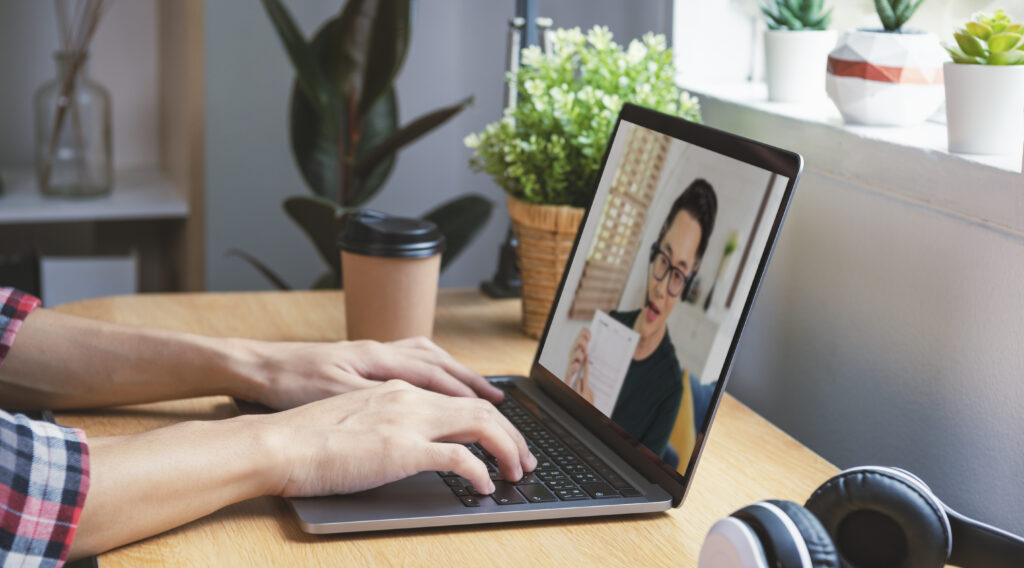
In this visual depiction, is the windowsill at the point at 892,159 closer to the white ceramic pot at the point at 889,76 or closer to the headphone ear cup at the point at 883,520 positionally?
the white ceramic pot at the point at 889,76

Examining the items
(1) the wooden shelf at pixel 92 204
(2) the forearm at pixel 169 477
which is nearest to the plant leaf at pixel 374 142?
(1) the wooden shelf at pixel 92 204

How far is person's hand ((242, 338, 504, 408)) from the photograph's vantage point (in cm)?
91

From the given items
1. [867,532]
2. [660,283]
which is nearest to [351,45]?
[660,283]

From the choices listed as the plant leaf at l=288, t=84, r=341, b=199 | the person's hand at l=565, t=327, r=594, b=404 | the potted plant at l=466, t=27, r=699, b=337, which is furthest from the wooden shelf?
the person's hand at l=565, t=327, r=594, b=404

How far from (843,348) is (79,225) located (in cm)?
198

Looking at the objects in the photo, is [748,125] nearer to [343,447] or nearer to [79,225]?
[343,447]

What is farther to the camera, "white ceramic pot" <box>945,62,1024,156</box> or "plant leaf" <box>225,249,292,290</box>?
"plant leaf" <box>225,249,292,290</box>

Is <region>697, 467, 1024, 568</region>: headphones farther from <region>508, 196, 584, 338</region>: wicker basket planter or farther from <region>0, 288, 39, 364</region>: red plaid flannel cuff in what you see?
<region>0, 288, 39, 364</region>: red plaid flannel cuff

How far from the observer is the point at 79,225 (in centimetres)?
245

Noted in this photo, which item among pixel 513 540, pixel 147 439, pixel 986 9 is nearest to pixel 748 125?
pixel 986 9

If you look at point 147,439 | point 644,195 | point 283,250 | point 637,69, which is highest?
point 637,69

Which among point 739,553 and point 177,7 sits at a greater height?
point 177,7

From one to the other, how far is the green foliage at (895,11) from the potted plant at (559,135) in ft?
0.71

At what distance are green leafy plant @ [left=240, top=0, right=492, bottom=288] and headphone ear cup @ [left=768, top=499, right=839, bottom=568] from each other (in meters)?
1.19
